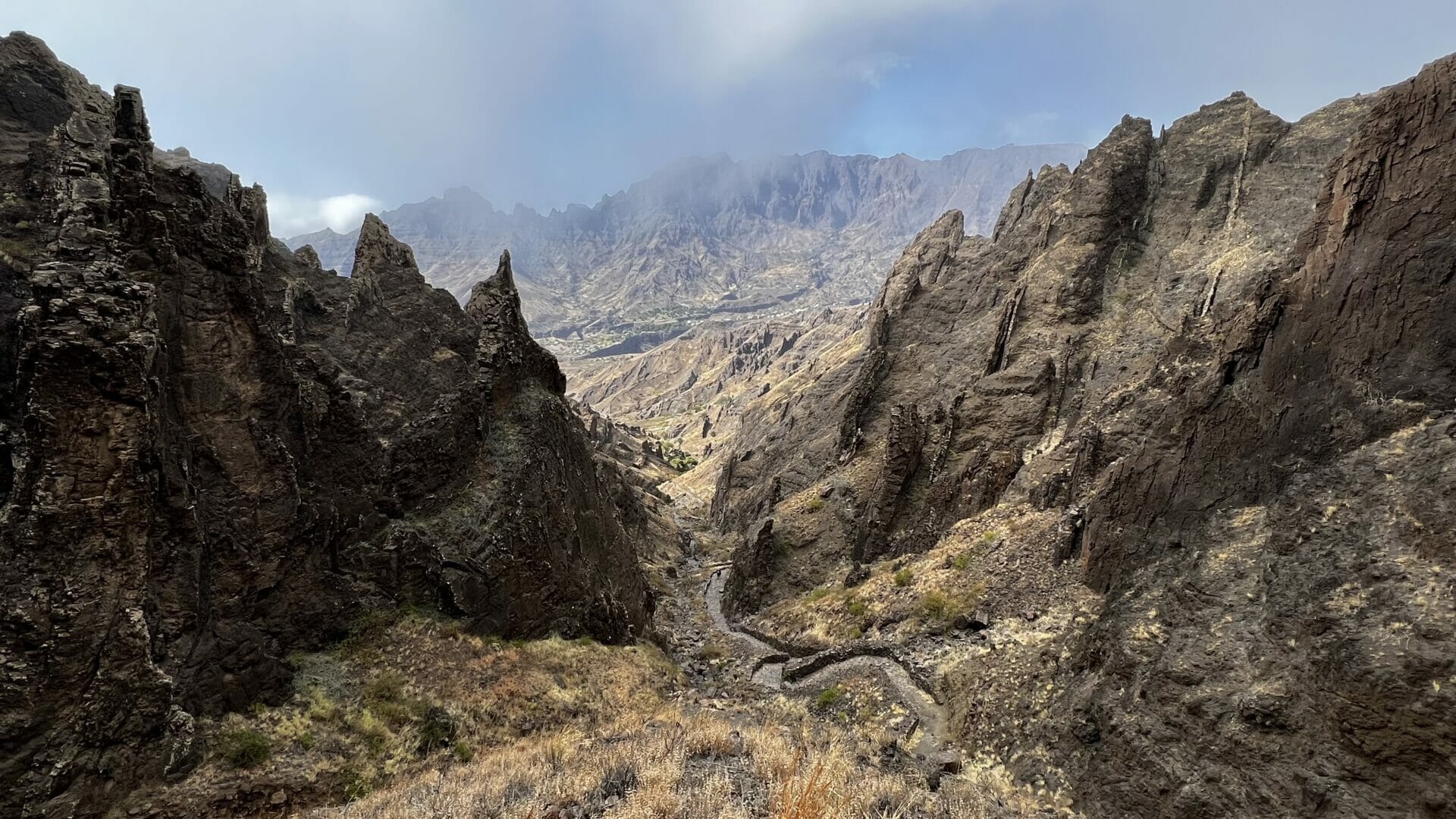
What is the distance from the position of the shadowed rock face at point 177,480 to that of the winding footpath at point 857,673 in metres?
8.12

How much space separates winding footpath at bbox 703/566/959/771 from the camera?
57.4 ft

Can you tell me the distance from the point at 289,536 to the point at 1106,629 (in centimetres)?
2089

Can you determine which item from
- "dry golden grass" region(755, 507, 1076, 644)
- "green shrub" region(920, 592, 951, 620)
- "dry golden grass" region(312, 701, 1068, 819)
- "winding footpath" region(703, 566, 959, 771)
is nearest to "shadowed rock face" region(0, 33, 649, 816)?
"dry golden grass" region(312, 701, 1068, 819)

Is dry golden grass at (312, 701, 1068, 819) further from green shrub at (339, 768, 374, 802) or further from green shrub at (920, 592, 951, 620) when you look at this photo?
green shrub at (920, 592, 951, 620)

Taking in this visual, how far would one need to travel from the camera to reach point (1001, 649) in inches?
778

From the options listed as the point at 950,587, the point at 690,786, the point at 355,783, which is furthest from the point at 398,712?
the point at 950,587

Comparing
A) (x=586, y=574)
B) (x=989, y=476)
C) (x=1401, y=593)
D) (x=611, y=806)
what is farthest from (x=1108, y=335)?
(x=611, y=806)

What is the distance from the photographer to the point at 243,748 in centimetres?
1185

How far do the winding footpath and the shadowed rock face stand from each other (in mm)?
8124

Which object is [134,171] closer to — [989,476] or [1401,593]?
[1401,593]

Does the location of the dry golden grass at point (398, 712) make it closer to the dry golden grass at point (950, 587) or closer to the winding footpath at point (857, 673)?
the winding footpath at point (857, 673)

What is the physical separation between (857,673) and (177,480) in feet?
73.5

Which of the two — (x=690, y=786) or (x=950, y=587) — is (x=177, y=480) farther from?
(x=950, y=587)

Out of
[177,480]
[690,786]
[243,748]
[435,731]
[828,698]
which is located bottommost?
[828,698]
